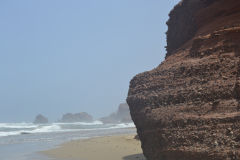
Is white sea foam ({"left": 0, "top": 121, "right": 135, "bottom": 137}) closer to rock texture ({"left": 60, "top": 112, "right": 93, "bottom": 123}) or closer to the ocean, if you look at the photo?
the ocean

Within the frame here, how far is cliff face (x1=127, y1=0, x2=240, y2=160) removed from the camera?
Answer: 578cm

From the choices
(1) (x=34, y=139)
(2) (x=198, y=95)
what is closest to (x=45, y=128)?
(1) (x=34, y=139)

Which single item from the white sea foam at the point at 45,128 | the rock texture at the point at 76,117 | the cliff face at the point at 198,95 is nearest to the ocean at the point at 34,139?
the white sea foam at the point at 45,128

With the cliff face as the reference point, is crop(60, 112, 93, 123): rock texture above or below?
below

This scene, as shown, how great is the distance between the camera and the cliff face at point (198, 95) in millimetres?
5781

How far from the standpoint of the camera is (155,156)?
7.49 meters

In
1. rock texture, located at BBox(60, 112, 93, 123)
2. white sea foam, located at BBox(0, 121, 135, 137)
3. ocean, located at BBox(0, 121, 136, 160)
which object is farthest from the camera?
rock texture, located at BBox(60, 112, 93, 123)

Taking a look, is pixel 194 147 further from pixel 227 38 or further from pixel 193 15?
pixel 193 15

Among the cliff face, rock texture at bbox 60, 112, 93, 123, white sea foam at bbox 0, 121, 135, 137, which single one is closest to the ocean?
white sea foam at bbox 0, 121, 135, 137

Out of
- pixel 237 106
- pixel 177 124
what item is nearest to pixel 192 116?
pixel 177 124

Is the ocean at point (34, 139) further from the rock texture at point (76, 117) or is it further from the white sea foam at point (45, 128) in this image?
the rock texture at point (76, 117)

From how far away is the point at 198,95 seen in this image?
6477 mm

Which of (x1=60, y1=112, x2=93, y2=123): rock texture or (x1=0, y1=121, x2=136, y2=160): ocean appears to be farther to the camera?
(x1=60, y1=112, x2=93, y2=123): rock texture

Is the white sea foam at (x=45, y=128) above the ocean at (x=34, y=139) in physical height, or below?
below
